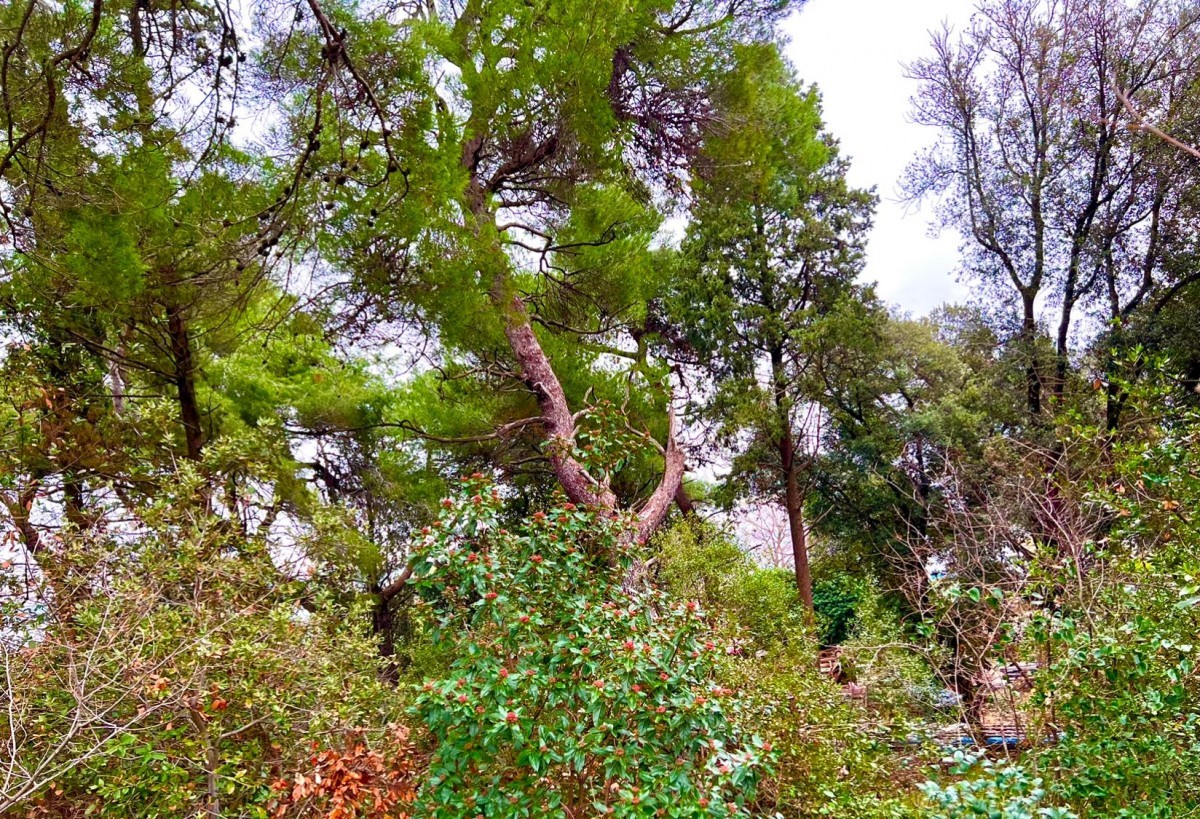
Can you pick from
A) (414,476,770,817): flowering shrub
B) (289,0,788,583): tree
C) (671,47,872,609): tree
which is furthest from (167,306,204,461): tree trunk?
(671,47,872,609): tree

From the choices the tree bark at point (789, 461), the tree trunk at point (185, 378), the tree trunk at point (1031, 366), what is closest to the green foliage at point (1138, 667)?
the tree trunk at point (185, 378)

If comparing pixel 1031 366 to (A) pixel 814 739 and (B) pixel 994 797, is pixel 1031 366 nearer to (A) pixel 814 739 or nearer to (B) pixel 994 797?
(A) pixel 814 739

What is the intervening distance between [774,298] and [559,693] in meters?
7.36

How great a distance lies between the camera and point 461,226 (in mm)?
4789

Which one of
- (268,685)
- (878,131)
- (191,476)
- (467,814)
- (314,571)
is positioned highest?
(878,131)

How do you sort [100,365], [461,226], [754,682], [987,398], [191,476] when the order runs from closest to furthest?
[191,476] < [754,682] < [461,226] < [100,365] < [987,398]

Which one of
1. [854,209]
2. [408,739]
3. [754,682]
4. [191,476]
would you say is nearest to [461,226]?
[191,476]

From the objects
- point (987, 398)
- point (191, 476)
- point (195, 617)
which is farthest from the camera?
point (987, 398)

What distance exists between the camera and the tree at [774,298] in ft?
28.1

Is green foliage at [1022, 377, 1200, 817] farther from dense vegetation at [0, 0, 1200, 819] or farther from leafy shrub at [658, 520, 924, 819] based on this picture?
leafy shrub at [658, 520, 924, 819]

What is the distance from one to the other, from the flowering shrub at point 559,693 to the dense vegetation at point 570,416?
3 cm

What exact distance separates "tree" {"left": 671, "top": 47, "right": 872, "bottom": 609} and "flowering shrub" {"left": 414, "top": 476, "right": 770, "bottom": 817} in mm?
5887

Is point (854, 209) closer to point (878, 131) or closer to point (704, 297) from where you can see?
point (878, 131)

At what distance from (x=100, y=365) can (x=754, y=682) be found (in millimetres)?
5950
